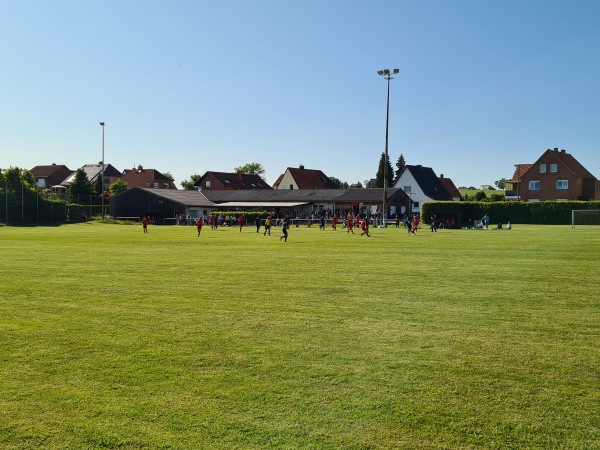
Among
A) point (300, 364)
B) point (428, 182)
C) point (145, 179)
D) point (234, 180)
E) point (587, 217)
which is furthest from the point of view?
point (145, 179)

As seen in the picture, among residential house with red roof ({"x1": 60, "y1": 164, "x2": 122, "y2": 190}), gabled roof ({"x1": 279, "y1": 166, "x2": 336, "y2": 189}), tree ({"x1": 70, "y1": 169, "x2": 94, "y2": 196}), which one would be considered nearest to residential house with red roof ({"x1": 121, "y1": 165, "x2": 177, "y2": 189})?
residential house with red roof ({"x1": 60, "y1": 164, "x2": 122, "y2": 190})

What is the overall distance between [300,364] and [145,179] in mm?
126320

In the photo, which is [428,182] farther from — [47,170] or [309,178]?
[47,170]

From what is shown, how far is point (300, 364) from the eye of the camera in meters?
7.01

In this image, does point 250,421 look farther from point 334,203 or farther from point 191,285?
point 334,203

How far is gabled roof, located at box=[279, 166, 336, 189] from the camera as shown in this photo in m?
114

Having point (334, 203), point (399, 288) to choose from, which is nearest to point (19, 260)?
point (399, 288)

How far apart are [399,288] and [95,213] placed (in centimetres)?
7693

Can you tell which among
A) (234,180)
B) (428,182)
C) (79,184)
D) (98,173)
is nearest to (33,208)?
(79,184)

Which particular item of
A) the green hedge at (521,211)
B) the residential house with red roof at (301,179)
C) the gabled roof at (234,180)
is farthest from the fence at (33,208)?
the residential house with red roof at (301,179)

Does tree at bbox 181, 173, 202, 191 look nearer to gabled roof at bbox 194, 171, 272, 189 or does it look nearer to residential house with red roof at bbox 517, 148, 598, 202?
gabled roof at bbox 194, 171, 272, 189

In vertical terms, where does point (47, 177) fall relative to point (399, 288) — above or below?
above

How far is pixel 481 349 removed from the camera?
25.4 feet

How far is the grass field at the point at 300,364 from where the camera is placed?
5.05 m
